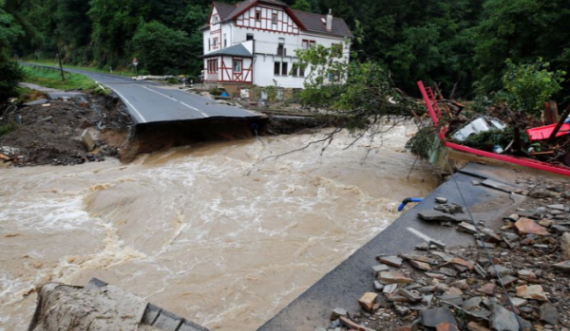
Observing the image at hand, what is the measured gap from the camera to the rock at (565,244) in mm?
4203

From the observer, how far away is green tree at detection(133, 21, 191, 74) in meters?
37.6

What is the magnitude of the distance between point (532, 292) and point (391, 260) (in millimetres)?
1379

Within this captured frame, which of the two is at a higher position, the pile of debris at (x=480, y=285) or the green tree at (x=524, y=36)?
the green tree at (x=524, y=36)

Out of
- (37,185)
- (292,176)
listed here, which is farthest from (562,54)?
(37,185)

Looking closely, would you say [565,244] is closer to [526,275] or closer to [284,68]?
[526,275]

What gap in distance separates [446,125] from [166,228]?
8521mm

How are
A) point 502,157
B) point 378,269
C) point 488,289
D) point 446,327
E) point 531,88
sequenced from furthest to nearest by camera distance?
point 531,88 < point 502,157 < point 378,269 < point 488,289 < point 446,327

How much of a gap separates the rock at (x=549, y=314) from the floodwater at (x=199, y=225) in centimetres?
349

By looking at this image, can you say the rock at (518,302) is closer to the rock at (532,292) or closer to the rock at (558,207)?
the rock at (532,292)

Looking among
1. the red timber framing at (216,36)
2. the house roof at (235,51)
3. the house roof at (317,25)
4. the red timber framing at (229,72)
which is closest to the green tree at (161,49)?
the red timber framing at (216,36)

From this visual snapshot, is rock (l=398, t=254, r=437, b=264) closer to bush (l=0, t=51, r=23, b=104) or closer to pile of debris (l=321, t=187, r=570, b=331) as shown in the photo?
pile of debris (l=321, t=187, r=570, b=331)

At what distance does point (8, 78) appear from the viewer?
18.1m

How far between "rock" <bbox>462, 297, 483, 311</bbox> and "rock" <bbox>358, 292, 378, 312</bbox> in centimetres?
80

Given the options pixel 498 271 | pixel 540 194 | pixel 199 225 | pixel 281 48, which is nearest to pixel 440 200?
pixel 540 194
